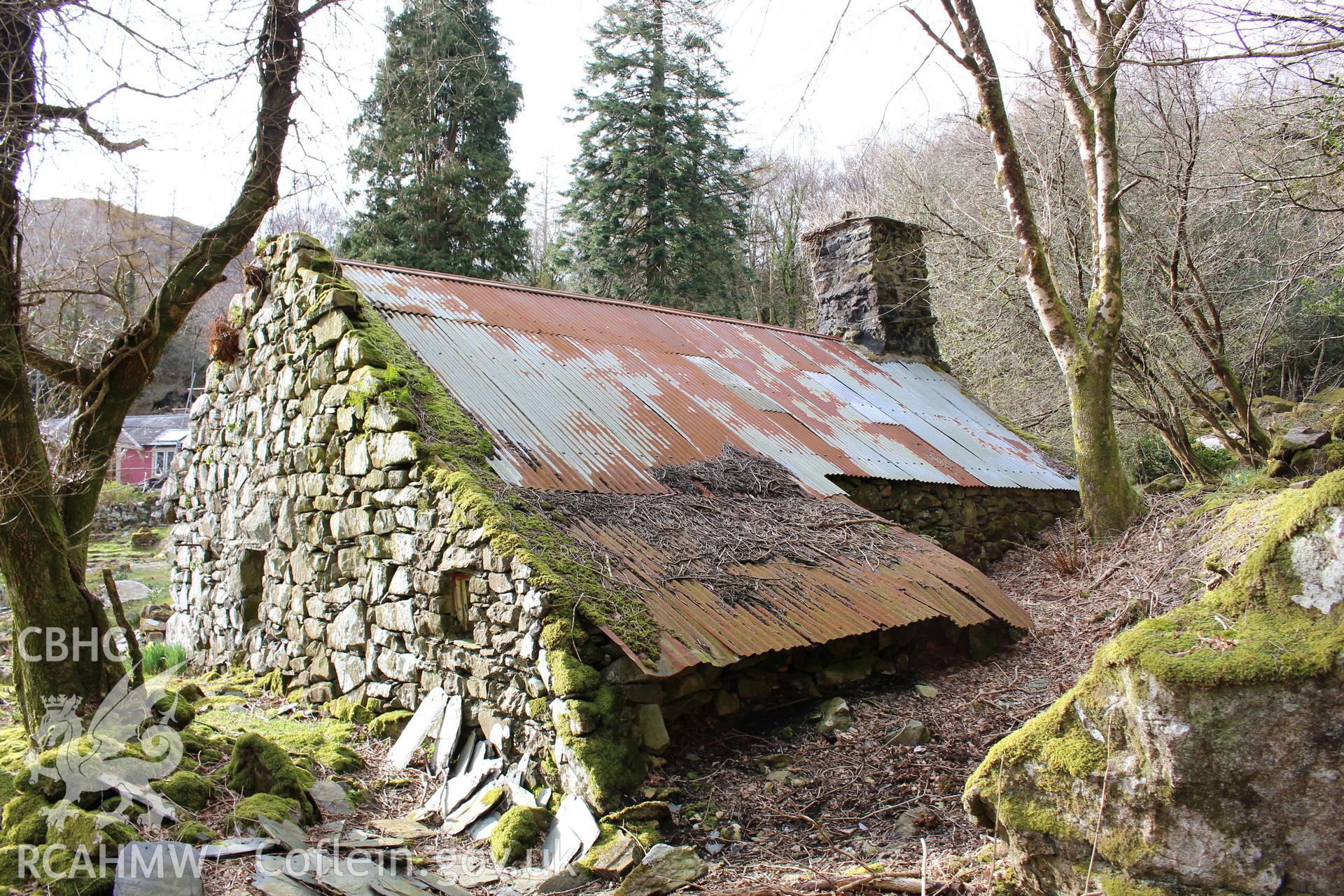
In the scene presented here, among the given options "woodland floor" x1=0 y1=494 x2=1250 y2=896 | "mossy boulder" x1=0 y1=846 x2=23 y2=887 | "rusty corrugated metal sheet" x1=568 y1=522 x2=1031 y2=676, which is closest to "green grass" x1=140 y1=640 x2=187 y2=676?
"woodland floor" x1=0 y1=494 x2=1250 y2=896

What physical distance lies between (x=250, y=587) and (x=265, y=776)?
11.5ft

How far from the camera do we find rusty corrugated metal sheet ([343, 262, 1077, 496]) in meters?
6.09

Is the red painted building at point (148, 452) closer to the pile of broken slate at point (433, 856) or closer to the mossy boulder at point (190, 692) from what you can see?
the mossy boulder at point (190, 692)

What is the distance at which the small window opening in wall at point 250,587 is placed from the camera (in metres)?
7.16

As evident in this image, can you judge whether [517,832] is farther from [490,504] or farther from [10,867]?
[10,867]

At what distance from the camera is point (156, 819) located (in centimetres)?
358

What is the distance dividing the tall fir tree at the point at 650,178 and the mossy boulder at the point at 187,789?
17.8 m

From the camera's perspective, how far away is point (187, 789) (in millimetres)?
3904

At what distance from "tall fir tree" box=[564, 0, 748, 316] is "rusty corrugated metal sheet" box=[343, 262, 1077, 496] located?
36.5 feet

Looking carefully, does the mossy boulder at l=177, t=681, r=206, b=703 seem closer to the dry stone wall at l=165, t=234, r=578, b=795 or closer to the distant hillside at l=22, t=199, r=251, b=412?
the dry stone wall at l=165, t=234, r=578, b=795

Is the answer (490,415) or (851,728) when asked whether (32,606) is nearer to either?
(490,415)

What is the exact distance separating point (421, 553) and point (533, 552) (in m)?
1.04

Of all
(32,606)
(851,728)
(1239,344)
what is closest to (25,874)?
(32,606)

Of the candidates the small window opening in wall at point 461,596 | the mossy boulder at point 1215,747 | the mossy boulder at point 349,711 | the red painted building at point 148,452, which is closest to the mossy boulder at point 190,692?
the mossy boulder at point 349,711
